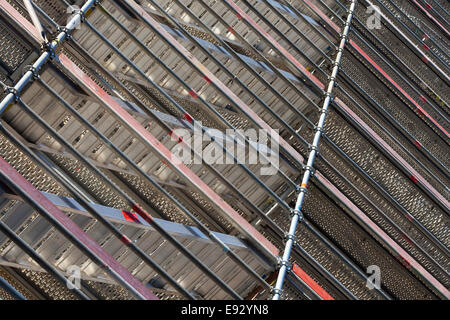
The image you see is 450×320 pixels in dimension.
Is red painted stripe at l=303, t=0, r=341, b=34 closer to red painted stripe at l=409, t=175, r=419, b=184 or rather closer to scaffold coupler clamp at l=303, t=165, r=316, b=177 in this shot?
red painted stripe at l=409, t=175, r=419, b=184

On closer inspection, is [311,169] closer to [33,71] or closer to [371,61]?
[33,71]

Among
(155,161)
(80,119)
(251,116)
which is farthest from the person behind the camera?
(251,116)

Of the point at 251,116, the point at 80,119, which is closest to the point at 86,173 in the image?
the point at 80,119

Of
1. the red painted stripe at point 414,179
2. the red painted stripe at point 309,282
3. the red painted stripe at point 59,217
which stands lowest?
the red painted stripe at point 59,217

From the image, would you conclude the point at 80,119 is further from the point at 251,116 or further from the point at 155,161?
the point at 251,116

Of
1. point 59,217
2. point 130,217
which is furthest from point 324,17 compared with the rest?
point 59,217

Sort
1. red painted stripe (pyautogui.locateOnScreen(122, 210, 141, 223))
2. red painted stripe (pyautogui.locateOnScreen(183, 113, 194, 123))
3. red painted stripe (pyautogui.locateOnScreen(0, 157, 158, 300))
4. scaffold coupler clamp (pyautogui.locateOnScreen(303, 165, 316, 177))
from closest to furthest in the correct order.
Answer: red painted stripe (pyautogui.locateOnScreen(0, 157, 158, 300)) → red painted stripe (pyautogui.locateOnScreen(122, 210, 141, 223)) → red painted stripe (pyautogui.locateOnScreen(183, 113, 194, 123)) → scaffold coupler clamp (pyautogui.locateOnScreen(303, 165, 316, 177))

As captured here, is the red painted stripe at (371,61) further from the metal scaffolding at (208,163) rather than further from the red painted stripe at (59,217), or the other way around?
the red painted stripe at (59,217)

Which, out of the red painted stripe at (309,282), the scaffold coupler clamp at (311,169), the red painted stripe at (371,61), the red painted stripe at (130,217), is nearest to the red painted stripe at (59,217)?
the red painted stripe at (130,217)

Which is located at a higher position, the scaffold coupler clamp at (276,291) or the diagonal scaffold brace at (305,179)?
the diagonal scaffold brace at (305,179)

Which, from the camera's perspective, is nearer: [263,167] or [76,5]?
[76,5]

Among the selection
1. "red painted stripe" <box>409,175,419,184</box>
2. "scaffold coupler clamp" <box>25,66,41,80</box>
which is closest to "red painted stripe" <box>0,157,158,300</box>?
"scaffold coupler clamp" <box>25,66,41,80</box>
